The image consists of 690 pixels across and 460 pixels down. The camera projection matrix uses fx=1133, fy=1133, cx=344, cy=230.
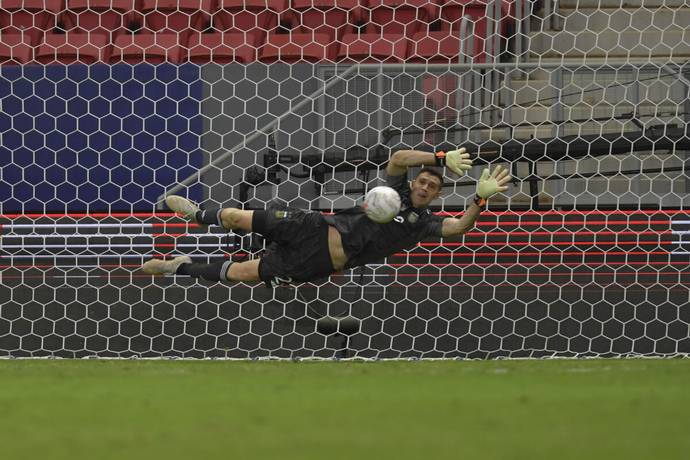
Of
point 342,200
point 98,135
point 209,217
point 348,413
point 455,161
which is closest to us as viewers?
point 348,413

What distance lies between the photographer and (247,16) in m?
9.30

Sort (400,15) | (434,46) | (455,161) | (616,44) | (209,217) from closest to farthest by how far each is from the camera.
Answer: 1. (455,161)
2. (209,217)
3. (434,46)
4. (616,44)
5. (400,15)

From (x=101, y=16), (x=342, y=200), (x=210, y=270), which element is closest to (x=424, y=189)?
(x=210, y=270)

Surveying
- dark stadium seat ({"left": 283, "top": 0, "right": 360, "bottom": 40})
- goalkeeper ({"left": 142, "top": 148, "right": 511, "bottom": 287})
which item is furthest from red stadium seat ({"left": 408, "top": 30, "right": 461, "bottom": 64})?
goalkeeper ({"left": 142, "top": 148, "right": 511, "bottom": 287})

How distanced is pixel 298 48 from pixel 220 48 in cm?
63

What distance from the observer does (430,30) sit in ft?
30.0

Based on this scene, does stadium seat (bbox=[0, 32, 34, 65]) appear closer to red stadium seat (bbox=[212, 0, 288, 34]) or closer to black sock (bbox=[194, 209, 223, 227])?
red stadium seat (bbox=[212, 0, 288, 34])

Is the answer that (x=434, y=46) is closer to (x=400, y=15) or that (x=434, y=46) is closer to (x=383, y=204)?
(x=400, y=15)

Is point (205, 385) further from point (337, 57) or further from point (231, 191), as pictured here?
point (337, 57)

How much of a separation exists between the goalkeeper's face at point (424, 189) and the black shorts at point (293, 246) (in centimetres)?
48

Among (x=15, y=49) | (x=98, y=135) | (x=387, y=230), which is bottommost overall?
(x=387, y=230)

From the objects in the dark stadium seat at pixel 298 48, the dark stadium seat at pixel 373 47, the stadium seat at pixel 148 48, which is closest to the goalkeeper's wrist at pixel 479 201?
the dark stadium seat at pixel 373 47

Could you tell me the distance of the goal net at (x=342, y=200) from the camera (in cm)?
650

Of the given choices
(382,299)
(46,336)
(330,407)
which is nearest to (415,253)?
(382,299)
